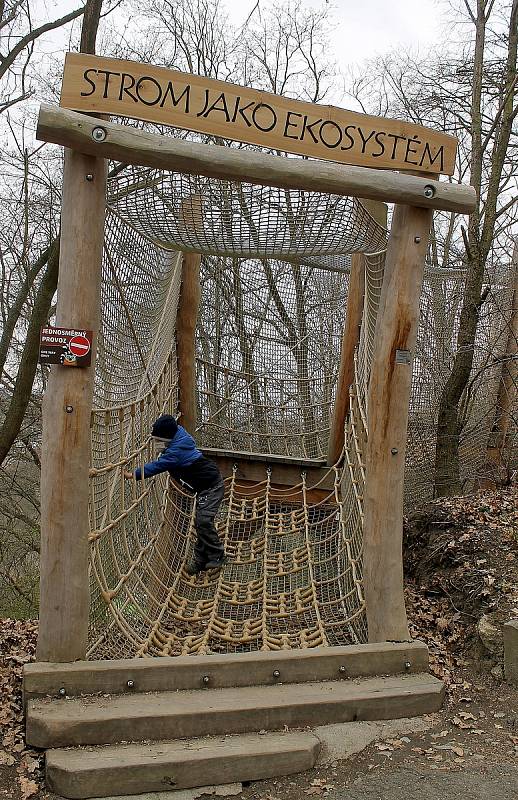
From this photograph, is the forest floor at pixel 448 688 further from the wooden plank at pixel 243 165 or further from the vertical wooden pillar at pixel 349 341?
the wooden plank at pixel 243 165

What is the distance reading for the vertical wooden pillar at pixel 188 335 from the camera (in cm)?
626

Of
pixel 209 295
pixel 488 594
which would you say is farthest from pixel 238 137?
pixel 209 295

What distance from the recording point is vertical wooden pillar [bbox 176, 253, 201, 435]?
247 inches

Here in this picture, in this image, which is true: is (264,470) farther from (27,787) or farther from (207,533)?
(27,787)

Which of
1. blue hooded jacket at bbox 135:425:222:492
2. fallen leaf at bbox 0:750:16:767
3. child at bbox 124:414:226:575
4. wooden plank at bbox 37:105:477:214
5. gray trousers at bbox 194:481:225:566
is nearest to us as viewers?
fallen leaf at bbox 0:750:16:767

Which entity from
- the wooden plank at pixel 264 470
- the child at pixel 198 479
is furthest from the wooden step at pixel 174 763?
the wooden plank at pixel 264 470

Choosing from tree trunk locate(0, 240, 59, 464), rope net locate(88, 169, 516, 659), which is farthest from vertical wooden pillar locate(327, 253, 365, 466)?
tree trunk locate(0, 240, 59, 464)

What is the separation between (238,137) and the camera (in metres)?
3.42

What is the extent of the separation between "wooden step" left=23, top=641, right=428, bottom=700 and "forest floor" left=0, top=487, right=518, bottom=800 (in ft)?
0.83

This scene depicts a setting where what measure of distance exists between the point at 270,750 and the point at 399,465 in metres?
1.50

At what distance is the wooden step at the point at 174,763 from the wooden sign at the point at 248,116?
259 centimetres

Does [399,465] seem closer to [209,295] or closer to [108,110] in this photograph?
[108,110]

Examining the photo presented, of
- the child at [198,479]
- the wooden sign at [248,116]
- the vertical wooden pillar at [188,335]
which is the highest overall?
the wooden sign at [248,116]

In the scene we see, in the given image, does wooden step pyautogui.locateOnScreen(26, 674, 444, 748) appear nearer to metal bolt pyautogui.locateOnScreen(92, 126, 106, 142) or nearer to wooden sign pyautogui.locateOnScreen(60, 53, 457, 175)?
metal bolt pyautogui.locateOnScreen(92, 126, 106, 142)
